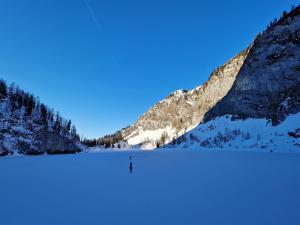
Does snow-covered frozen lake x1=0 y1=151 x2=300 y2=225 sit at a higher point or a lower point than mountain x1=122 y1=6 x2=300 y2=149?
lower

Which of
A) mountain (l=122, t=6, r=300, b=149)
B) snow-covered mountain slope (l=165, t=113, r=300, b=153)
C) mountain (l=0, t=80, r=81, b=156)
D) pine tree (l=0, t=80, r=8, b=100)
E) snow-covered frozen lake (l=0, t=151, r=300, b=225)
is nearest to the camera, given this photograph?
snow-covered frozen lake (l=0, t=151, r=300, b=225)

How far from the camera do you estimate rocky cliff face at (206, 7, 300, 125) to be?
119750 millimetres

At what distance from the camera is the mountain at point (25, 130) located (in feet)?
322

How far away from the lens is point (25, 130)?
10875 centimetres

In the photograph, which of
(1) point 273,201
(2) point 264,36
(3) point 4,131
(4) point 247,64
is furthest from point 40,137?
(2) point 264,36

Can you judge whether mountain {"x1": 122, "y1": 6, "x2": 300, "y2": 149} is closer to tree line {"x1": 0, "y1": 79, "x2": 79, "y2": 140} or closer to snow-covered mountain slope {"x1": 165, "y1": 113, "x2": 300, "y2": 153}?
snow-covered mountain slope {"x1": 165, "y1": 113, "x2": 300, "y2": 153}

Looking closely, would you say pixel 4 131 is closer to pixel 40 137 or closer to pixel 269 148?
pixel 40 137

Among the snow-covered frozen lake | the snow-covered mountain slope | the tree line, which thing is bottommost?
the snow-covered frozen lake

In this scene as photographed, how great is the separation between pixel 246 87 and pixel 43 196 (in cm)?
15527

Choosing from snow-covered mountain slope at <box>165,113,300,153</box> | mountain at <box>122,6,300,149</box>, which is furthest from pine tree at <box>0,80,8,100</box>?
mountain at <box>122,6,300,149</box>

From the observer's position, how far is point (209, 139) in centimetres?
15512

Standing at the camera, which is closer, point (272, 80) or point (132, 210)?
point (132, 210)

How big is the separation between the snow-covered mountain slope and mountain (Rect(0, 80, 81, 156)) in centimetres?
8503

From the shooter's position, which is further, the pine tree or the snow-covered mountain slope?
the pine tree
